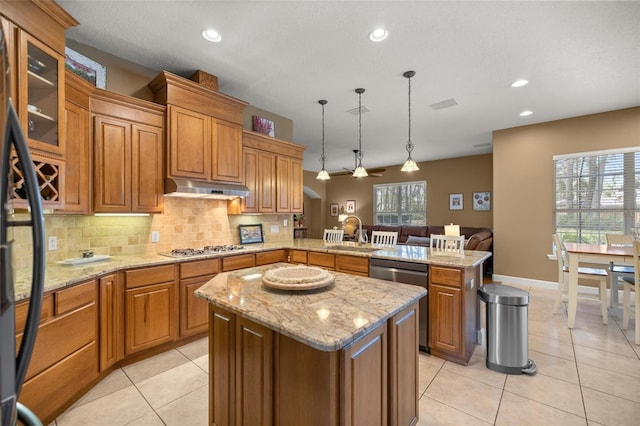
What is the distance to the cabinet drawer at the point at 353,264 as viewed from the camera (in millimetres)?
3069

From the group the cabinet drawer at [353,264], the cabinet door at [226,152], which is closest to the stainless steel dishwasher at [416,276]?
the cabinet drawer at [353,264]

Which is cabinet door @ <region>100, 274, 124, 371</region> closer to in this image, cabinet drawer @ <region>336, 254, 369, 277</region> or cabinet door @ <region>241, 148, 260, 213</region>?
cabinet door @ <region>241, 148, 260, 213</region>

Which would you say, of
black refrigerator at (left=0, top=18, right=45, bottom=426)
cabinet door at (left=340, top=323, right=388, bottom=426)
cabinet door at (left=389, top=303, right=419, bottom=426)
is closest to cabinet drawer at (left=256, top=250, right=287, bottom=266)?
cabinet door at (left=389, top=303, right=419, bottom=426)

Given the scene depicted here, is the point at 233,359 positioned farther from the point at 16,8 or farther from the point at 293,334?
the point at 16,8

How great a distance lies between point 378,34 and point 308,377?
2710mm

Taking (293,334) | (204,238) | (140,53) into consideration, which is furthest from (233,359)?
(140,53)

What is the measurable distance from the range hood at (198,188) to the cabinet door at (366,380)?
2397 millimetres

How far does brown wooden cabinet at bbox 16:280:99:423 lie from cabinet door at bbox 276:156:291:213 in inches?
99.0

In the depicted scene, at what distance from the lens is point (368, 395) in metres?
1.23

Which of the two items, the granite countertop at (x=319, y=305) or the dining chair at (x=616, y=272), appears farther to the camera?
the dining chair at (x=616, y=272)

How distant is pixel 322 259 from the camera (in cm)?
351

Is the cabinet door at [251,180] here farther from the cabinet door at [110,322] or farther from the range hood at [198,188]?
the cabinet door at [110,322]

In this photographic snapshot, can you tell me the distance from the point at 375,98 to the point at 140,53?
9.29 feet

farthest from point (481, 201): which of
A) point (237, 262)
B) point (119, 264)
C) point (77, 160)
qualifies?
point (77, 160)
